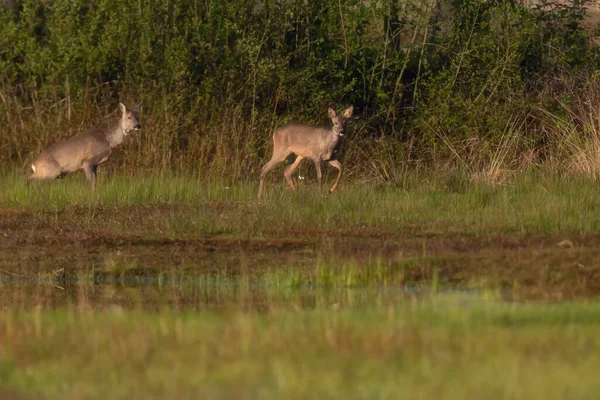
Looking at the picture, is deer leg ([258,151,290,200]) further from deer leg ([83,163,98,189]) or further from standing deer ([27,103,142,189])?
deer leg ([83,163,98,189])

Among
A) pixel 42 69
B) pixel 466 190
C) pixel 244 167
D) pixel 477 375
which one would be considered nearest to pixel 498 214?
pixel 466 190

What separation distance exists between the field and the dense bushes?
156 centimetres

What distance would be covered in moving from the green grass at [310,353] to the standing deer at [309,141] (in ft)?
35.0

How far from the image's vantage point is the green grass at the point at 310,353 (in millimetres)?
5473

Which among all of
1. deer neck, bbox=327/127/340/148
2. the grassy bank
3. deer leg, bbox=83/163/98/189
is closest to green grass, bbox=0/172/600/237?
the grassy bank

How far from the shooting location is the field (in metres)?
5.78

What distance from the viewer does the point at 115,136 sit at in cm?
1892

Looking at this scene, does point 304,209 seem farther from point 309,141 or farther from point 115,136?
point 115,136

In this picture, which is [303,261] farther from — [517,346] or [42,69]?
[42,69]

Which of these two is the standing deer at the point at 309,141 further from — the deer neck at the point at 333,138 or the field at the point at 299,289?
the field at the point at 299,289

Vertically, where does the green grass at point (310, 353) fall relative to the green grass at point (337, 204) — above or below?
Answer: above

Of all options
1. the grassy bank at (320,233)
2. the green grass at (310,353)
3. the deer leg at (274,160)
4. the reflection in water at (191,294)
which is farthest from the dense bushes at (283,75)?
the green grass at (310,353)

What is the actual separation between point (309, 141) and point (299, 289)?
8.67 m

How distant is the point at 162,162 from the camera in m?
19.1
